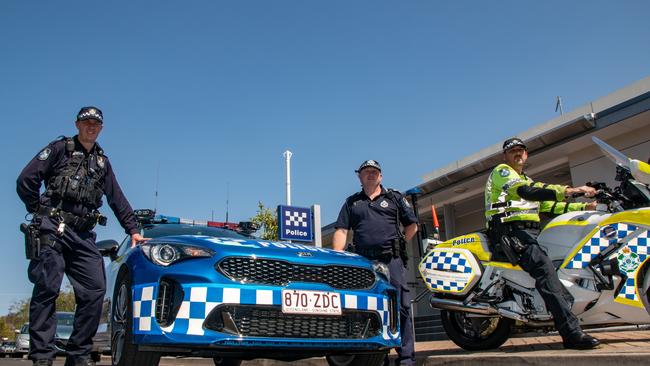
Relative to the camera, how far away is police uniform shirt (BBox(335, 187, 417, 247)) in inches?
198

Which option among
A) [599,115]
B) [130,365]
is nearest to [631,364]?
[130,365]

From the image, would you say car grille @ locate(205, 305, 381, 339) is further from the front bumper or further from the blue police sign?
the blue police sign

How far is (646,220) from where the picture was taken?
173 inches

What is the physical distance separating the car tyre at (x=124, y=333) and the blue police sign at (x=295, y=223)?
6.97 m

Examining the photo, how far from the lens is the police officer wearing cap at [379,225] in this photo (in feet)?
16.2

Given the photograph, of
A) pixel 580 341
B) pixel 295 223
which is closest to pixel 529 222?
pixel 580 341

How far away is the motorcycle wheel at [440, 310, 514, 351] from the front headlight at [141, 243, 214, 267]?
9.55ft

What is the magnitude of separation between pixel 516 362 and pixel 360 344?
1051 mm

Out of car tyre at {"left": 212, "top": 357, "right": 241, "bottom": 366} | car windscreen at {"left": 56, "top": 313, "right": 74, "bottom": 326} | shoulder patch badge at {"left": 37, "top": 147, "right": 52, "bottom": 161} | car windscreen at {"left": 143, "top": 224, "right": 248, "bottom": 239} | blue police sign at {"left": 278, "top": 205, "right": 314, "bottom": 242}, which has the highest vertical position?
blue police sign at {"left": 278, "top": 205, "right": 314, "bottom": 242}

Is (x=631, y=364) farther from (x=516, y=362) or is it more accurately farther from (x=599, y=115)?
(x=599, y=115)

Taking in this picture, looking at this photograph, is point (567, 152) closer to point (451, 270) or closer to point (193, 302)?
point (451, 270)

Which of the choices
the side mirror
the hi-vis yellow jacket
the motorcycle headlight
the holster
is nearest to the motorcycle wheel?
the holster

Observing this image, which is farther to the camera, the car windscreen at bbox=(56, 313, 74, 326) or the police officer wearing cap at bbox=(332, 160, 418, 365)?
the car windscreen at bbox=(56, 313, 74, 326)

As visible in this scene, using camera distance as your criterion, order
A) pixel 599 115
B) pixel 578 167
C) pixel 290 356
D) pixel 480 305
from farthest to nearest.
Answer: pixel 578 167 → pixel 599 115 → pixel 480 305 → pixel 290 356
